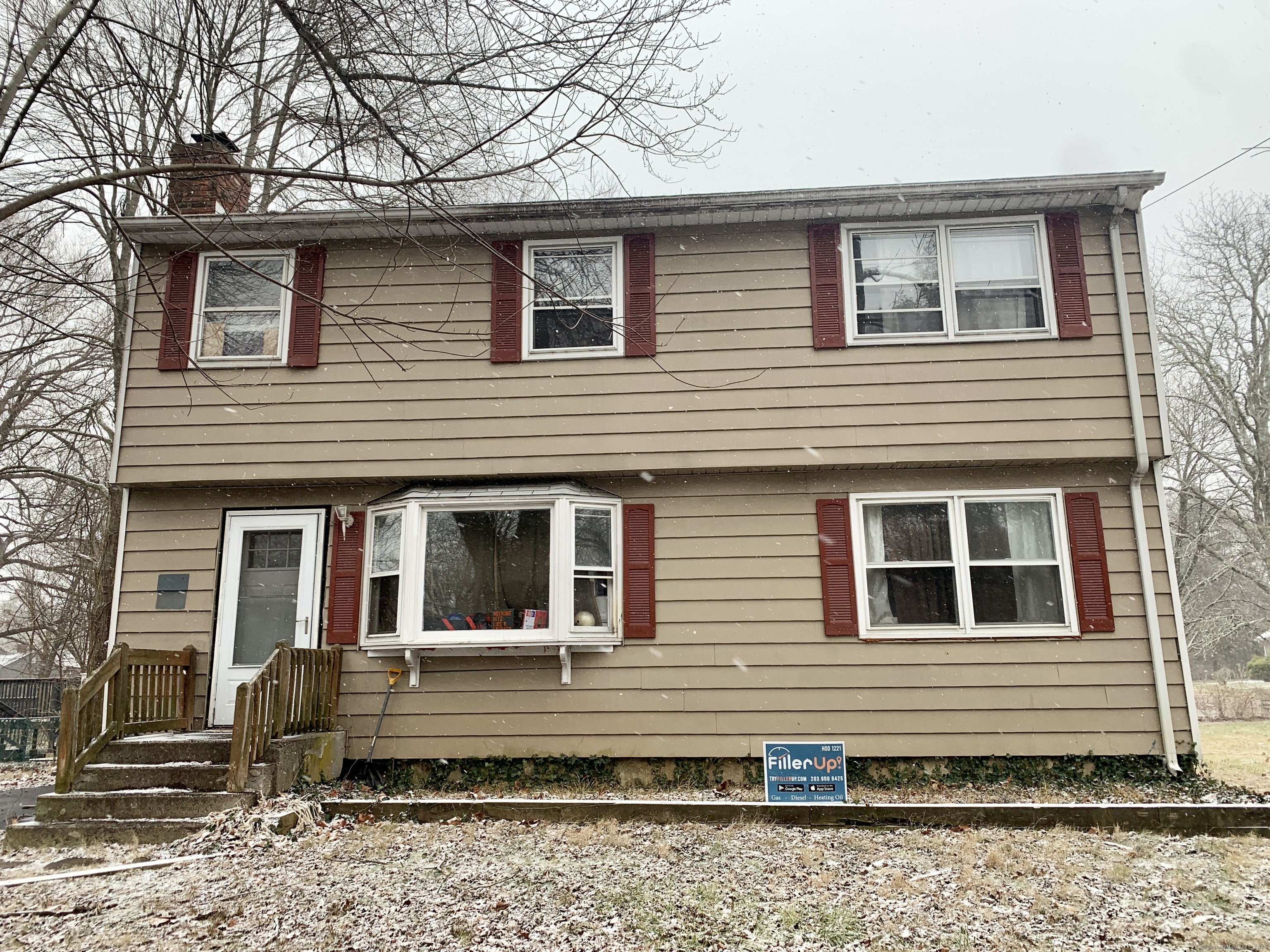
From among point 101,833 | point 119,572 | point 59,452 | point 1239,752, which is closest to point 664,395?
point 119,572

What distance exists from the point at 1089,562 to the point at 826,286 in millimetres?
3472

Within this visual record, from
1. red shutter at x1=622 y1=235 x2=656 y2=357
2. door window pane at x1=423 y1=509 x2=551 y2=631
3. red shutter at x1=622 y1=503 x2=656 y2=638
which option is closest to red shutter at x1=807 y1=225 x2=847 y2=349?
red shutter at x1=622 y1=235 x2=656 y2=357

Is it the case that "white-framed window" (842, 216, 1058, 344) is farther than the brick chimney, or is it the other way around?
"white-framed window" (842, 216, 1058, 344)

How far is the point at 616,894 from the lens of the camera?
508cm

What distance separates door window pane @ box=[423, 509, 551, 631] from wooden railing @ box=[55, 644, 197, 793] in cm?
229

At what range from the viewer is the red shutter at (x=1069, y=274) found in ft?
28.2

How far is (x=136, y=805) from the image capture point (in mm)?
6625

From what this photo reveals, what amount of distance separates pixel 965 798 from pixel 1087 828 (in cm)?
147

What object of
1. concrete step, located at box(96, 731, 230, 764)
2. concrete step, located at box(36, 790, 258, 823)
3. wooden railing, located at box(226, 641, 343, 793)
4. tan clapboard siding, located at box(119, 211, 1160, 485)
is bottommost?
concrete step, located at box(36, 790, 258, 823)

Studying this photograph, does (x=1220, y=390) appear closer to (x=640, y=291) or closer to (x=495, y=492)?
(x=640, y=291)

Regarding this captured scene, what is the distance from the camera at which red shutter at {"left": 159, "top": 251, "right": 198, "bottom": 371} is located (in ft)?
29.7

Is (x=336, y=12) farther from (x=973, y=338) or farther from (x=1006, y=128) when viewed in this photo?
(x=1006, y=128)


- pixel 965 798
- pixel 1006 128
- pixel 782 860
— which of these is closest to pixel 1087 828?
pixel 965 798

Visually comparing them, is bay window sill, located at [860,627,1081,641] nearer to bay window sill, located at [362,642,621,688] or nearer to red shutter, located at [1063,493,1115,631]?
red shutter, located at [1063,493,1115,631]
